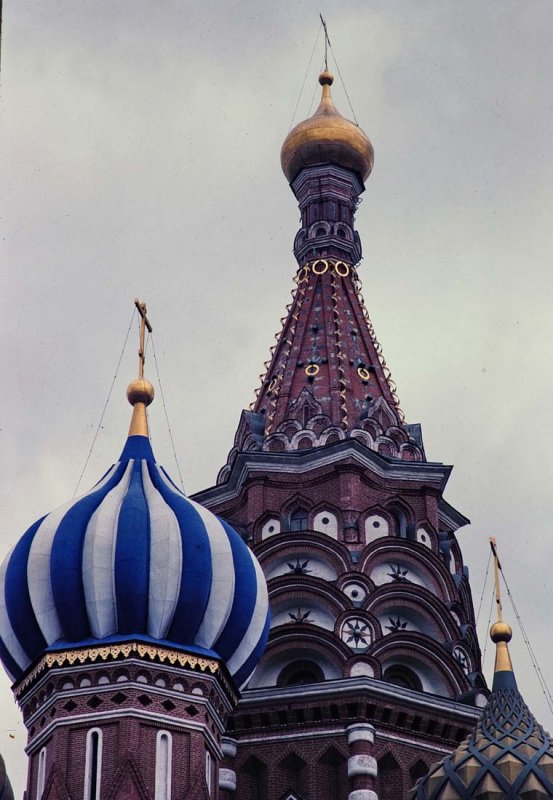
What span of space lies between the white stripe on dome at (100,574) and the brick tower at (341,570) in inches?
120

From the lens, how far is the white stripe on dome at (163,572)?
17.9 m

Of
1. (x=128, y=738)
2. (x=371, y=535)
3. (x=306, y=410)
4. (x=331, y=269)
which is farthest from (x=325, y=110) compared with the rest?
(x=128, y=738)

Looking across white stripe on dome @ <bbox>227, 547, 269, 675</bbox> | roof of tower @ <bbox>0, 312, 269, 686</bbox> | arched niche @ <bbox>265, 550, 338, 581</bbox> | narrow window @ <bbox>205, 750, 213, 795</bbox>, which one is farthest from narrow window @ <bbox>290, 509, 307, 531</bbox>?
narrow window @ <bbox>205, 750, 213, 795</bbox>

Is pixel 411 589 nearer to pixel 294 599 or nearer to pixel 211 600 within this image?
pixel 294 599

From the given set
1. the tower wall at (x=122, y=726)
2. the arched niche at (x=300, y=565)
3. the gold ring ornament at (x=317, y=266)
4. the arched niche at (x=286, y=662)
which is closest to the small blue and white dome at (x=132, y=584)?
the tower wall at (x=122, y=726)

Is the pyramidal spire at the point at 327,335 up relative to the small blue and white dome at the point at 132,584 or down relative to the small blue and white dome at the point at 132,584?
up

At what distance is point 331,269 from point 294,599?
529cm

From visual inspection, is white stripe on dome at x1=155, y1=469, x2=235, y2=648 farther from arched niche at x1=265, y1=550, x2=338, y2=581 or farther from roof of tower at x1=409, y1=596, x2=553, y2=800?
arched niche at x1=265, y1=550, x2=338, y2=581

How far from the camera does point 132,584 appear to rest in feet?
58.4

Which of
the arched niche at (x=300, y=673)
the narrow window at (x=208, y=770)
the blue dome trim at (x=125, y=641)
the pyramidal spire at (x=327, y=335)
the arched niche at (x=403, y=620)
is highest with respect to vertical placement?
the pyramidal spire at (x=327, y=335)

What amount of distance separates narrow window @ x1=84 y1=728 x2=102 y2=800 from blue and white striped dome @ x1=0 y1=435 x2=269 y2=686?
841 mm

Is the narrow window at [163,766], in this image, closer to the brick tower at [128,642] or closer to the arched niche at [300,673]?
the brick tower at [128,642]

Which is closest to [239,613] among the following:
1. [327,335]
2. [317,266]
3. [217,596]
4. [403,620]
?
[217,596]

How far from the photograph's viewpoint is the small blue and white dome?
58.6ft
